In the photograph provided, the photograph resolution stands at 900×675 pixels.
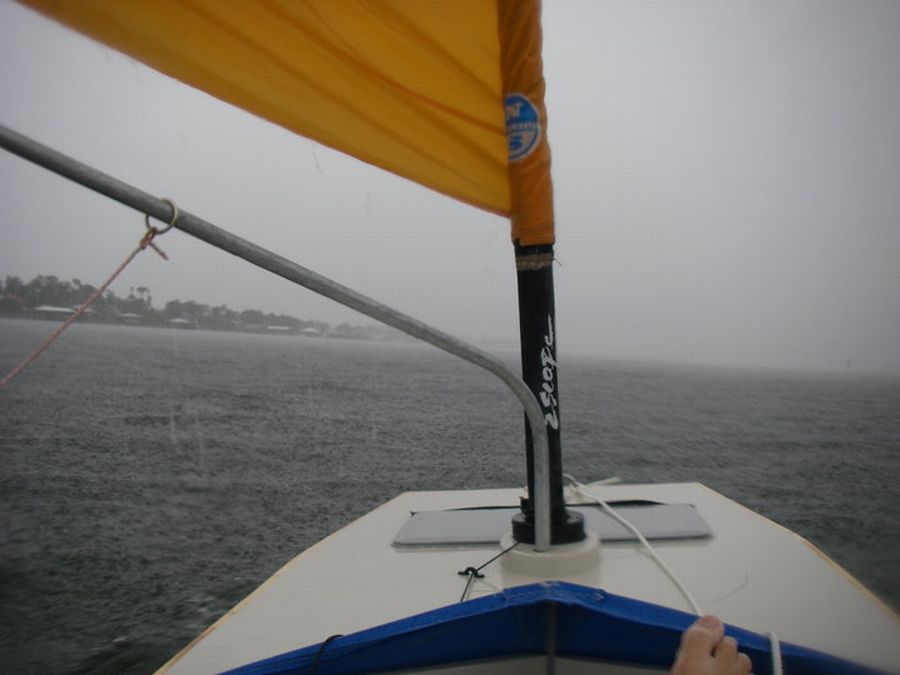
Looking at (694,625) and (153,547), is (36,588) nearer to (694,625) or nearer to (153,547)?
(153,547)

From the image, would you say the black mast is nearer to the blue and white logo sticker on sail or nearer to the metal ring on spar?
the blue and white logo sticker on sail

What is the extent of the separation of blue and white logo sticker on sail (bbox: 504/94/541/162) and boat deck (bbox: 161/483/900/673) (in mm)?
1440

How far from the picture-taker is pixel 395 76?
1977mm

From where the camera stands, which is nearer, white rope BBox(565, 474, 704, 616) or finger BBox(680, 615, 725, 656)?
finger BBox(680, 615, 725, 656)

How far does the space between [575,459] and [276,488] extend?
6.58m

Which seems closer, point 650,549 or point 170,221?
point 170,221

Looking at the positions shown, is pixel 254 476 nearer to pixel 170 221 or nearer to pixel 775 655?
pixel 170 221

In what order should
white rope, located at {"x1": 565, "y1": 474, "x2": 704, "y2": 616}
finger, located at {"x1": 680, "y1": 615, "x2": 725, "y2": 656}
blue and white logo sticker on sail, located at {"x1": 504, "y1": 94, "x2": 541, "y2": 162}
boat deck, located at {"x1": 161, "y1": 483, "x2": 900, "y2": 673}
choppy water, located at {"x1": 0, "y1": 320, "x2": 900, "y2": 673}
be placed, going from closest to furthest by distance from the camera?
1. finger, located at {"x1": 680, "y1": 615, "x2": 725, "y2": 656}
2. boat deck, located at {"x1": 161, "y1": 483, "x2": 900, "y2": 673}
3. white rope, located at {"x1": 565, "y1": 474, "x2": 704, "y2": 616}
4. blue and white logo sticker on sail, located at {"x1": 504, "y1": 94, "x2": 541, "y2": 162}
5. choppy water, located at {"x1": 0, "y1": 320, "x2": 900, "y2": 673}

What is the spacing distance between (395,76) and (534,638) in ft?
5.58

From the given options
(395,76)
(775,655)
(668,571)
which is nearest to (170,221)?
(395,76)

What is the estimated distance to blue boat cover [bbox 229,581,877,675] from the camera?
1.16m

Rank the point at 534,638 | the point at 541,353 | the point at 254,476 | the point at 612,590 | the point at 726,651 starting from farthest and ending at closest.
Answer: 1. the point at 254,476
2. the point at 541,353
3. the point at 612,590
4. the point at 534,638
5. the point at 726,651

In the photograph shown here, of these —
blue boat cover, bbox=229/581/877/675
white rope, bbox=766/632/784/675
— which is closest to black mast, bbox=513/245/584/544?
blue boat cover, bbox=229/581/877/675

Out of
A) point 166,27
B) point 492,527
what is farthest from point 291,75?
point 492,527
